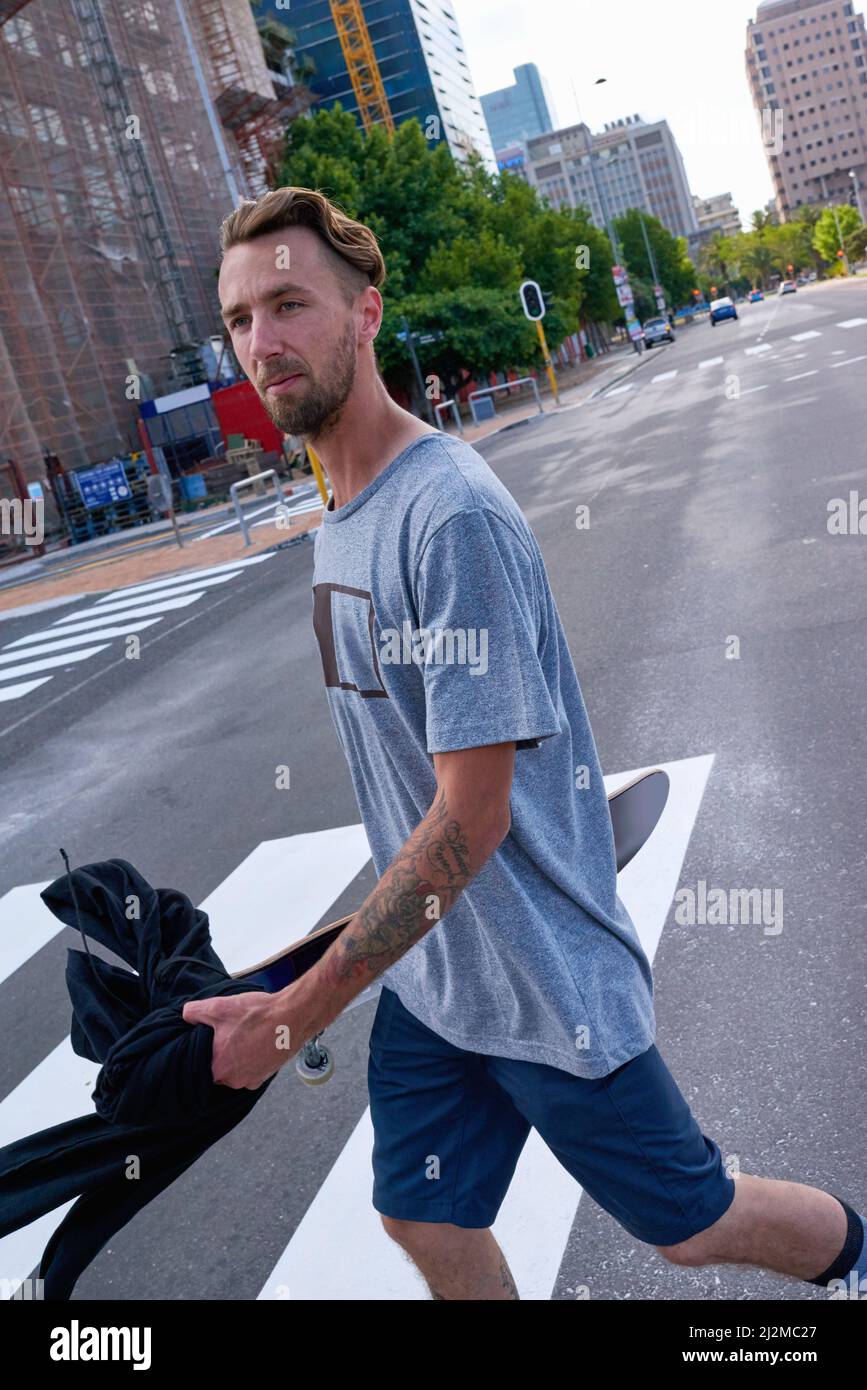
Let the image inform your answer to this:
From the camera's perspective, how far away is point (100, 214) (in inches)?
1506

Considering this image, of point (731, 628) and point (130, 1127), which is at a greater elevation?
point (130, 1127)

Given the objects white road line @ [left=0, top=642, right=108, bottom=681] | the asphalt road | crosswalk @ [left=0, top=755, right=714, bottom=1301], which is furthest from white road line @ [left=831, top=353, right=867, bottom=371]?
crosswalk @ [left=0, top=755, right=714, bottom=1301]

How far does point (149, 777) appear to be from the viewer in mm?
8141

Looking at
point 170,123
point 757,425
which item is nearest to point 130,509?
point 170,123

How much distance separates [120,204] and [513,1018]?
40.9m

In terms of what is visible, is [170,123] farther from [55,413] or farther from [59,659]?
[59,659]

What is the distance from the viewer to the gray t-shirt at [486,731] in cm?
177

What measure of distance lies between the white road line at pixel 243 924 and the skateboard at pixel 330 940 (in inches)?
46.9

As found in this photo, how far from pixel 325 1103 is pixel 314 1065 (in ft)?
5.43

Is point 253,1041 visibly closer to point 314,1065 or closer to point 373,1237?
point 314,1065

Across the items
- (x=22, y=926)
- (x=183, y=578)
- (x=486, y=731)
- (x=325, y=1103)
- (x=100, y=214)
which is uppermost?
(x=100, y=214)

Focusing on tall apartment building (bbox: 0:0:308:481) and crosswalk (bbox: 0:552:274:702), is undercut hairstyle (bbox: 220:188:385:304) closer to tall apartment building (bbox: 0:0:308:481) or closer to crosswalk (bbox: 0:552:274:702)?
crosswalk (bbox: 0:552:274:702)

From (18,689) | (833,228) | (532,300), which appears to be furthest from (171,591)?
(833,228)

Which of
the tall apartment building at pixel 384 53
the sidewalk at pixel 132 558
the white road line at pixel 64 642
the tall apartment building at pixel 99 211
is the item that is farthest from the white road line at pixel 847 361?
the tall apartment building at pixel 384 53
